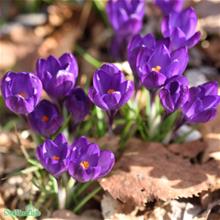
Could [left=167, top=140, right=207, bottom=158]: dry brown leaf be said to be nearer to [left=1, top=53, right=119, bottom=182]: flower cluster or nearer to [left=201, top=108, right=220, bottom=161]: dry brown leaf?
[left=201, top=108, right=220, bottom=161]: dry brown leaf

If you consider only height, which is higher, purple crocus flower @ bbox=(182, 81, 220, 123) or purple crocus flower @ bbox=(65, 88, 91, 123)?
purple crocus flower @ bbox=(65, 88, 91, 123)

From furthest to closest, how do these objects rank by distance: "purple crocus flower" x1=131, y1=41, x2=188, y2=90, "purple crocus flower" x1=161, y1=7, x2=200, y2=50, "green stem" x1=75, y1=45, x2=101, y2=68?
1. "green stem" x1=75, y1=45, x2=101, y2=68
2. "purple crocus flower" x1=161, y1=7, x2=200, y2=50
3. "purple crocus flower" x1=131, y1=41, x2=188, y2=90

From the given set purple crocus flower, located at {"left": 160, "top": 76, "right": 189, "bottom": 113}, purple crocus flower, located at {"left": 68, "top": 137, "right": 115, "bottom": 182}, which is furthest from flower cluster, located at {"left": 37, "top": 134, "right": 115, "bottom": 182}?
purple crocus flower, located at {"left": 160, "top": 76, "right": 189, "bottom": 113}

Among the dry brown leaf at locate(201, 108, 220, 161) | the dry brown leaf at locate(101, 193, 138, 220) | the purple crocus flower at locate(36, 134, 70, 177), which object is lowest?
the dry brown leaf at locate(201, 108, 220, 161)

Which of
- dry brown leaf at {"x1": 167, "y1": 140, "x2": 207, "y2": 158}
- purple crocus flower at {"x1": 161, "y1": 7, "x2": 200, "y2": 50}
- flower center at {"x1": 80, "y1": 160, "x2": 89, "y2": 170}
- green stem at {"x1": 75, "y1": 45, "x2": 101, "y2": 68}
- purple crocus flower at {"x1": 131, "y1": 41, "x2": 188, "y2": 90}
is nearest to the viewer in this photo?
flower center at {"x1": 80, "y1": 160, "x2": 89, "y2": 170}

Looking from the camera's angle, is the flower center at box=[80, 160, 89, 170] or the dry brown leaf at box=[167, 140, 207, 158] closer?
the flower center at box=[80, 160, 89, 170]
